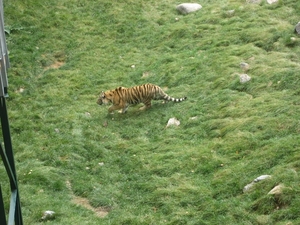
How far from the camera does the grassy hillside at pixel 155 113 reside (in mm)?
11258

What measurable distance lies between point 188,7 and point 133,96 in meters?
7.37

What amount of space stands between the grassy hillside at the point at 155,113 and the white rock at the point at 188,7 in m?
0.26

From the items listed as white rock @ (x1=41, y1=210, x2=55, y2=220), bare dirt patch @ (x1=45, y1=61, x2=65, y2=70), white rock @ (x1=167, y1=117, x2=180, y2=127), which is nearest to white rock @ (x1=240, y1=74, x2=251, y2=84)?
white rock @ (x1=167, y1=117, x2=180, y2=127)

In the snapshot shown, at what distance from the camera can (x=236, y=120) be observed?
1367 centimetres

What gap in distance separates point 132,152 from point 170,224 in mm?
3403

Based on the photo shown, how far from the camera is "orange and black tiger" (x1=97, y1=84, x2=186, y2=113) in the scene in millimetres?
15648

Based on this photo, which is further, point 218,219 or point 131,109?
point 131,109

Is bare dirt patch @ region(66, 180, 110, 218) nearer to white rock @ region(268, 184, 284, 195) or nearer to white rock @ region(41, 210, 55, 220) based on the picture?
white rock @ region(41, 210, 55, 220)

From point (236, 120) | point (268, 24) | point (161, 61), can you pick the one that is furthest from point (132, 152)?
point (268, 24)

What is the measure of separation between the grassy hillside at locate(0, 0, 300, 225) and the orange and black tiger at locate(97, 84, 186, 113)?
25 centimetres

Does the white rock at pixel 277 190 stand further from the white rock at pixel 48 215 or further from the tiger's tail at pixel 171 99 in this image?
the tiger's tail at pixel 171 99

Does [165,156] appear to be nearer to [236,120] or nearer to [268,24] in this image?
[236,120]

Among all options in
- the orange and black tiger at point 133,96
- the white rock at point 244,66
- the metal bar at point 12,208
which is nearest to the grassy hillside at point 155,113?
the white rock at point 244,66

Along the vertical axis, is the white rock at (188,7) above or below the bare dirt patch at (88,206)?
above
